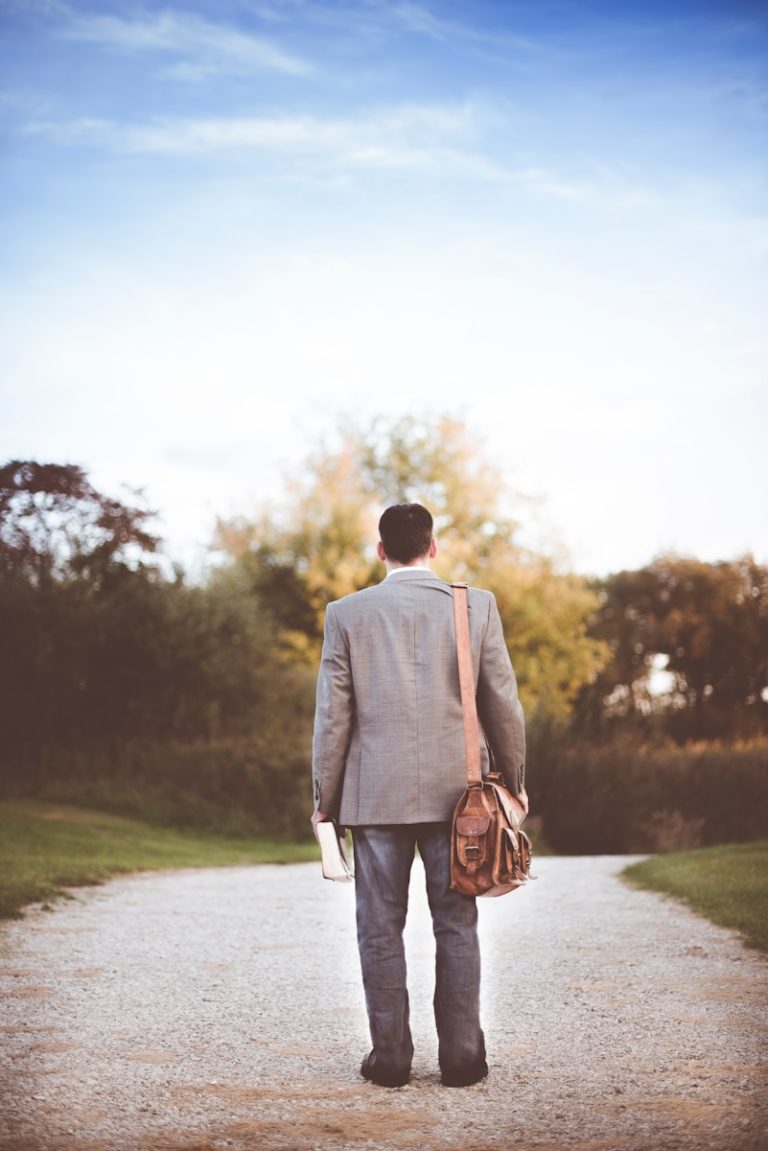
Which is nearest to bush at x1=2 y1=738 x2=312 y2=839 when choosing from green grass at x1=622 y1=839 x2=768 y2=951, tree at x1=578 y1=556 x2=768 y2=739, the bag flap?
green grass at x1=622 y1=839 x2=768 y2=951

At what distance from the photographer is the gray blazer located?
3.98 m

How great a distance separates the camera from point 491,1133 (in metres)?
3.38

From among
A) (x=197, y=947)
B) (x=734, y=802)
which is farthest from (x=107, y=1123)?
(x=734, y=802)

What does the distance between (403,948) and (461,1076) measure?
0.51 metres

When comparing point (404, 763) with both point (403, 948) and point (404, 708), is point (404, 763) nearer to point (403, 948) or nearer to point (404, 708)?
point (404, 708)

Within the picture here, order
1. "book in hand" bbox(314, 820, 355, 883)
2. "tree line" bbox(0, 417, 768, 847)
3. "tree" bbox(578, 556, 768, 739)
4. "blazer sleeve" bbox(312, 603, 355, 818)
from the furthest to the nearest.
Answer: "tree" bbox(578, 556, 768, 739) → "tree line" bbox(0, 417, 768, 847) → "blazer sleeve" bbox(312, 603, 355, 818) → "book in hand" bbox(314, 820, 355, 883)

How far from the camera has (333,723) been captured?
4066mm

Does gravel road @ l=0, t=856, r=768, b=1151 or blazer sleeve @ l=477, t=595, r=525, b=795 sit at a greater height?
blazer sleeve @ l=477, t=595, r=525, b=795

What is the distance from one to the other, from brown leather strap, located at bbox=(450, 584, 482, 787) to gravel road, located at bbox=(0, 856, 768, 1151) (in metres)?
1.16

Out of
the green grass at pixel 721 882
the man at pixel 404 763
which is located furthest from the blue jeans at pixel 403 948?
the green grass at pixel 721 882

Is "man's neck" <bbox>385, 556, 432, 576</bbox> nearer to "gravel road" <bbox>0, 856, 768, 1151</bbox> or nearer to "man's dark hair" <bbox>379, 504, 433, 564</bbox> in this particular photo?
"man's dark hair" <bbox>379, 504, 433, 564</bbox>

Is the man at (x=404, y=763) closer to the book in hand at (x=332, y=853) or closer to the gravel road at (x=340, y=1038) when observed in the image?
the book in hand at (x=332, y=853)

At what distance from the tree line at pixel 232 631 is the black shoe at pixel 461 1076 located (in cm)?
1350

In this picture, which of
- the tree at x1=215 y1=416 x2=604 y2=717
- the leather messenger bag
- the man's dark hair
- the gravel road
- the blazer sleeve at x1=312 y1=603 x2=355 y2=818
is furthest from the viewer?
the tree at x1=215 y1=416 x2=604 y2=717
